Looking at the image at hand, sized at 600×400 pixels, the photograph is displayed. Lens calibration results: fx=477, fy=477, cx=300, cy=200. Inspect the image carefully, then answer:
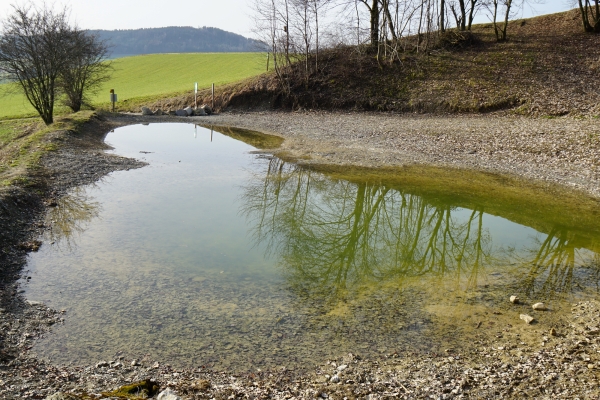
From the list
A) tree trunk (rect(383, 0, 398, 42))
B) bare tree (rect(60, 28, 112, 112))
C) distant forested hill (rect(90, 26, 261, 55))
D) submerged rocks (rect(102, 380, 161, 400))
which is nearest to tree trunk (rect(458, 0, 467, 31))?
tree trunk (rect(383, 0, 398, 42))

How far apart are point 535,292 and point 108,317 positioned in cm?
590

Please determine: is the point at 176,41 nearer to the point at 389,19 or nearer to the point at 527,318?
the point at 389,19

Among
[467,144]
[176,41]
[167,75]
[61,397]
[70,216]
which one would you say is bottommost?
[61,397]

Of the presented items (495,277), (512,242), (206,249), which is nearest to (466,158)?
(512,242)

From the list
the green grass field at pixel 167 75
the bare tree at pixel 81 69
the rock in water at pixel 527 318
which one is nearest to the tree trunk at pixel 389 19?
the green grass field at pixel 167 75

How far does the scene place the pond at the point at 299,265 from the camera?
562 centimetres

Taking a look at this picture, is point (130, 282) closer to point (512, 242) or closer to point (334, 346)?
point (334, 346)

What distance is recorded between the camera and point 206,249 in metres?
8.47

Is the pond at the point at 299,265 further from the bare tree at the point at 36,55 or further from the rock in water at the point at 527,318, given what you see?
the bare tree at the point at 36,55

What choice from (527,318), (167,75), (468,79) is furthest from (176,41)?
(527,318)

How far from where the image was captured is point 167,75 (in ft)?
171

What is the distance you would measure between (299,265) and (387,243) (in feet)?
6.94

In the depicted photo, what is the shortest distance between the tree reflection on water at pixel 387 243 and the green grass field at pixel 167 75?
2771 centimetres

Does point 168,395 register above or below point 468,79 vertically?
below
